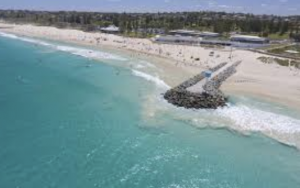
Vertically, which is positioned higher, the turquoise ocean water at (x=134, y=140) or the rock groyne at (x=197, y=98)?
the rock groyne at (x=197, y=98)

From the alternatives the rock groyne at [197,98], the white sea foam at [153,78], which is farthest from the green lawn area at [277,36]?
the rock groyne at [197,98]

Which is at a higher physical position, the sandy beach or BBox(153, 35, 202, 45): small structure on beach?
BBox(153, 35, 202, 45): small structure on beach

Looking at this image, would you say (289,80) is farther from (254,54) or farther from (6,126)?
(6,126)

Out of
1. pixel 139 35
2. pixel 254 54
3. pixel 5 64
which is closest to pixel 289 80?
pixel 254 54

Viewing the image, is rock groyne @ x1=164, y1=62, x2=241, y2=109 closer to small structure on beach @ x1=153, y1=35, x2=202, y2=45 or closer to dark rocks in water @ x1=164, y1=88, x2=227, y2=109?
dark rocks in water @ x1=164, y1=88, x2=227, y2=109

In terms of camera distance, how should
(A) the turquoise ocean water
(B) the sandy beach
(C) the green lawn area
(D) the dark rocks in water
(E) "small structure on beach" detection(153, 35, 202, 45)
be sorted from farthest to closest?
(C) the green lawn area → (E) "small structure on beach" detection(153, 35, 202, 45) → (B) the sandy beach → (D) the dark rocks in water → (A) the turquoise ocean water

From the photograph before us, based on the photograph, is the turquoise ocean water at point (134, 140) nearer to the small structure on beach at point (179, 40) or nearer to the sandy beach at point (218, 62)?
the sandy beach at point (218, 62)

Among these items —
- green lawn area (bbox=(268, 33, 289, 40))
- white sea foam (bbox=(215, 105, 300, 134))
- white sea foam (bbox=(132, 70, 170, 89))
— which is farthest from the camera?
green lawn area (bbox=(268, 33, 289, 40))

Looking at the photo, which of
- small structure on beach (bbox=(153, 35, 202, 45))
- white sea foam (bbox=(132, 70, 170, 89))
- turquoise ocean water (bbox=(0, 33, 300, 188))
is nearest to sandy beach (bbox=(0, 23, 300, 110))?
white sea foam (bbox=(132, 70, 170, 89))
